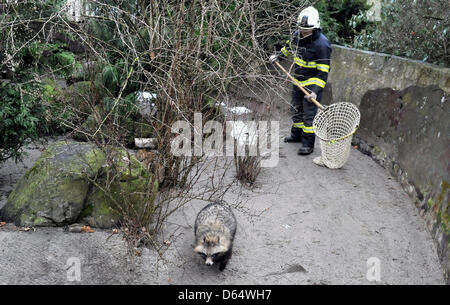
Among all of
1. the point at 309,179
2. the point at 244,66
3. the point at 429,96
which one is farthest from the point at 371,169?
the point at 244,66

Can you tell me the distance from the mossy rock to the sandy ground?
0.50 ft

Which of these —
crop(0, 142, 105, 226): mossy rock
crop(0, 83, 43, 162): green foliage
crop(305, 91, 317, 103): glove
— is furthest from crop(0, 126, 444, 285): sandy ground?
crop(305, 91, 317, 103): glove

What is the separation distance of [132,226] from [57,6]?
9.38 ft

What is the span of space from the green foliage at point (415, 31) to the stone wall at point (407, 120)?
14.5 inches

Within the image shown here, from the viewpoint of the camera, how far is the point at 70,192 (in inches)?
179

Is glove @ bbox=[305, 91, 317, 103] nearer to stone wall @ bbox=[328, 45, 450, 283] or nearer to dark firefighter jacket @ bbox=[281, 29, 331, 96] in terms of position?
dark firefighter jacket @ bbox=[281, 29, 331, 96]

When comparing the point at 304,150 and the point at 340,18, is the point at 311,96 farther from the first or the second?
the point at 340,18

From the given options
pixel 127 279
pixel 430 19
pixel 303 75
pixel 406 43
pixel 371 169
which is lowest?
pixel 371 169

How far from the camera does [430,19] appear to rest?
21.0 ft

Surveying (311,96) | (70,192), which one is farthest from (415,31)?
(70,192)

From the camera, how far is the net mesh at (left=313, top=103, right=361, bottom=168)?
A: 6.57 m

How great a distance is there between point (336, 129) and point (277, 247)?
10.4 ft

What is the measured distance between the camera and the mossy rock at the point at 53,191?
447 cm

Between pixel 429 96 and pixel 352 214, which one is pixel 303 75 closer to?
pixel 429 96
